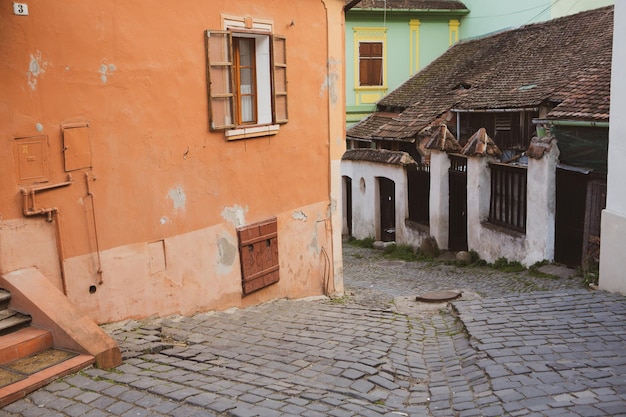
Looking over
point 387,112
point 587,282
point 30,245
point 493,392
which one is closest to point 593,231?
point 587,282

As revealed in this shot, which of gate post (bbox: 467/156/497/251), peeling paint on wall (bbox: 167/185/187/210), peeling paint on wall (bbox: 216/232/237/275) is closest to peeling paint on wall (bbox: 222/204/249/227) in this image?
peeling paint on wall (bbox: 216/232/237/275)

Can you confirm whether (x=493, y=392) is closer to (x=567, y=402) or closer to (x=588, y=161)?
(x=567, y=402)

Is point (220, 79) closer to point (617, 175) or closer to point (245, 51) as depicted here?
point (245, 51)

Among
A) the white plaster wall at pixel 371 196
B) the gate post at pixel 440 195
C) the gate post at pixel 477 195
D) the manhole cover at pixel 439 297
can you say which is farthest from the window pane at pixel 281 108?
the white plaster wall at pixel 371 196

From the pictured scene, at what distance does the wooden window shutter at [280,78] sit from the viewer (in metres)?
10.2

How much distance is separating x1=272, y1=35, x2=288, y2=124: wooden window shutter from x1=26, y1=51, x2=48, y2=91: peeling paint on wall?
3.82m

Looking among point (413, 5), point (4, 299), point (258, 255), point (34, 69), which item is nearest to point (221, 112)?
point (258, 255)

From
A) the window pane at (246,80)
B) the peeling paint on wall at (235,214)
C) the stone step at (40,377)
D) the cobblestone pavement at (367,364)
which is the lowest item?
the cobblestone pavement at (367,364)

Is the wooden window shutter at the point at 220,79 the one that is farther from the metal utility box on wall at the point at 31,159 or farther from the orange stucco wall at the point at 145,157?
the metal utility box on wall at the point at 31,159

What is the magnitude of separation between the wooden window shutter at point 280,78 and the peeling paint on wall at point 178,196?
2.14 m

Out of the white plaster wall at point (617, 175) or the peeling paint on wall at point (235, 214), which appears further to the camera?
the peeling paint on wall at point (235, 214)

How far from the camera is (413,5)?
1040 inches

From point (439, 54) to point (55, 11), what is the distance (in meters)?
21.7

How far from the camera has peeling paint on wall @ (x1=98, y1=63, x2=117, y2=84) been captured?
7719mm
